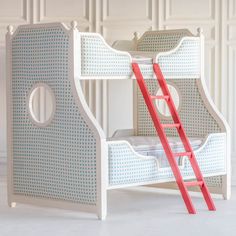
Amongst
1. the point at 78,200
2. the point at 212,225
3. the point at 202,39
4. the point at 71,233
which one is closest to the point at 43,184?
the point at 78,200

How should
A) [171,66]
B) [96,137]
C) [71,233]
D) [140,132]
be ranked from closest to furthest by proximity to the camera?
[71,233], [96,137], [171,66], [140,132]

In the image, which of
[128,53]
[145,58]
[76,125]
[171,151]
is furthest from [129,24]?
[76,125]

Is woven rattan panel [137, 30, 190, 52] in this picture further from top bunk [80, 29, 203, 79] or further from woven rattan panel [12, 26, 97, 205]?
woven rattan panel [12, 26, 97, 205]

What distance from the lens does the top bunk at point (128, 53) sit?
14.0 feet

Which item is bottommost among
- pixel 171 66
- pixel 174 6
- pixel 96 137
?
pixel 96 137

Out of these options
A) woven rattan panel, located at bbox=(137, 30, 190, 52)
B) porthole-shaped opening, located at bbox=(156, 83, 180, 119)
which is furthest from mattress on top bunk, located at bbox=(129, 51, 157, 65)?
porthole-shaped opening, located at bbox=(156, 83, 180, 119)

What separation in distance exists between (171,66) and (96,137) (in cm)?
89

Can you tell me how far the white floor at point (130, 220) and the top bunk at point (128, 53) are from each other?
2.48 feet

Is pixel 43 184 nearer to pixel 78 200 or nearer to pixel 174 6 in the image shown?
pixel 78 200

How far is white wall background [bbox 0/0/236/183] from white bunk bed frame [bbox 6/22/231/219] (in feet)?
1.98

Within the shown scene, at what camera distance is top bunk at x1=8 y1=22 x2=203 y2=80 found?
4262 mm

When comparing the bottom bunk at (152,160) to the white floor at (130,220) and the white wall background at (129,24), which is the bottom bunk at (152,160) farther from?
the white wall background at (129,24)

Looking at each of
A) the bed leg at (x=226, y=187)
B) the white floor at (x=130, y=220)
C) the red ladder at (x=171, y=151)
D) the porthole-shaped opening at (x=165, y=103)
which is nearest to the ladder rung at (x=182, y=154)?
the red ladder at (x=171, y=151)

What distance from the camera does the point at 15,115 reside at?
15.1ft
